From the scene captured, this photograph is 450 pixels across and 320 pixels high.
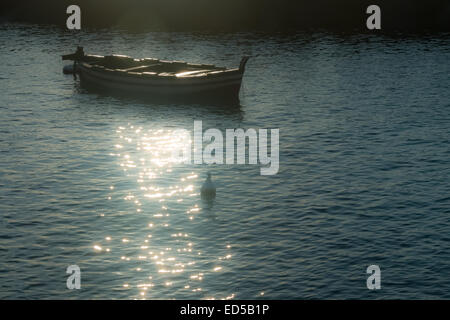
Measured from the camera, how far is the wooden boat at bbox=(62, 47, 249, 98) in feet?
232

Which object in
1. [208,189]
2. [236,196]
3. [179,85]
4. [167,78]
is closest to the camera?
[208,189]

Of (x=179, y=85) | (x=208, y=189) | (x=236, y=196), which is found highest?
(x=179, y=85)

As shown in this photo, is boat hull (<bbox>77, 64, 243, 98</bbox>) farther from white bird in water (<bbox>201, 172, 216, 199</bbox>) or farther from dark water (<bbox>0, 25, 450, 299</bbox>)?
white bird in water (<bbox>201, 172, 216, 199</bbox>)

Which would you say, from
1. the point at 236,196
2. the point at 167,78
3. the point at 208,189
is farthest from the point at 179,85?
the point at 208,189

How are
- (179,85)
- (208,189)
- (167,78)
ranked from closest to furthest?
(208,189), (179,85), (167,78)

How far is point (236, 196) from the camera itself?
45188 millimetres

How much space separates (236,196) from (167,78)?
28262 millimetres

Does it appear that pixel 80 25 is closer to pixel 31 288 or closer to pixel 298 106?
pixel 298 106

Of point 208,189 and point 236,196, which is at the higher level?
point 208,189

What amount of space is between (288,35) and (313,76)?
1320 inches

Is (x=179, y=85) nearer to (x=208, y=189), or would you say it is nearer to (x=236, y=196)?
(x=236, y=196)

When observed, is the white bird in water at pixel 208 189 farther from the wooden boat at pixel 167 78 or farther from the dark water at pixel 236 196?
the wooden boat at pixel 167 78

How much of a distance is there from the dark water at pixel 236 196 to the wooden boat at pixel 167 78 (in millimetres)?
1547
